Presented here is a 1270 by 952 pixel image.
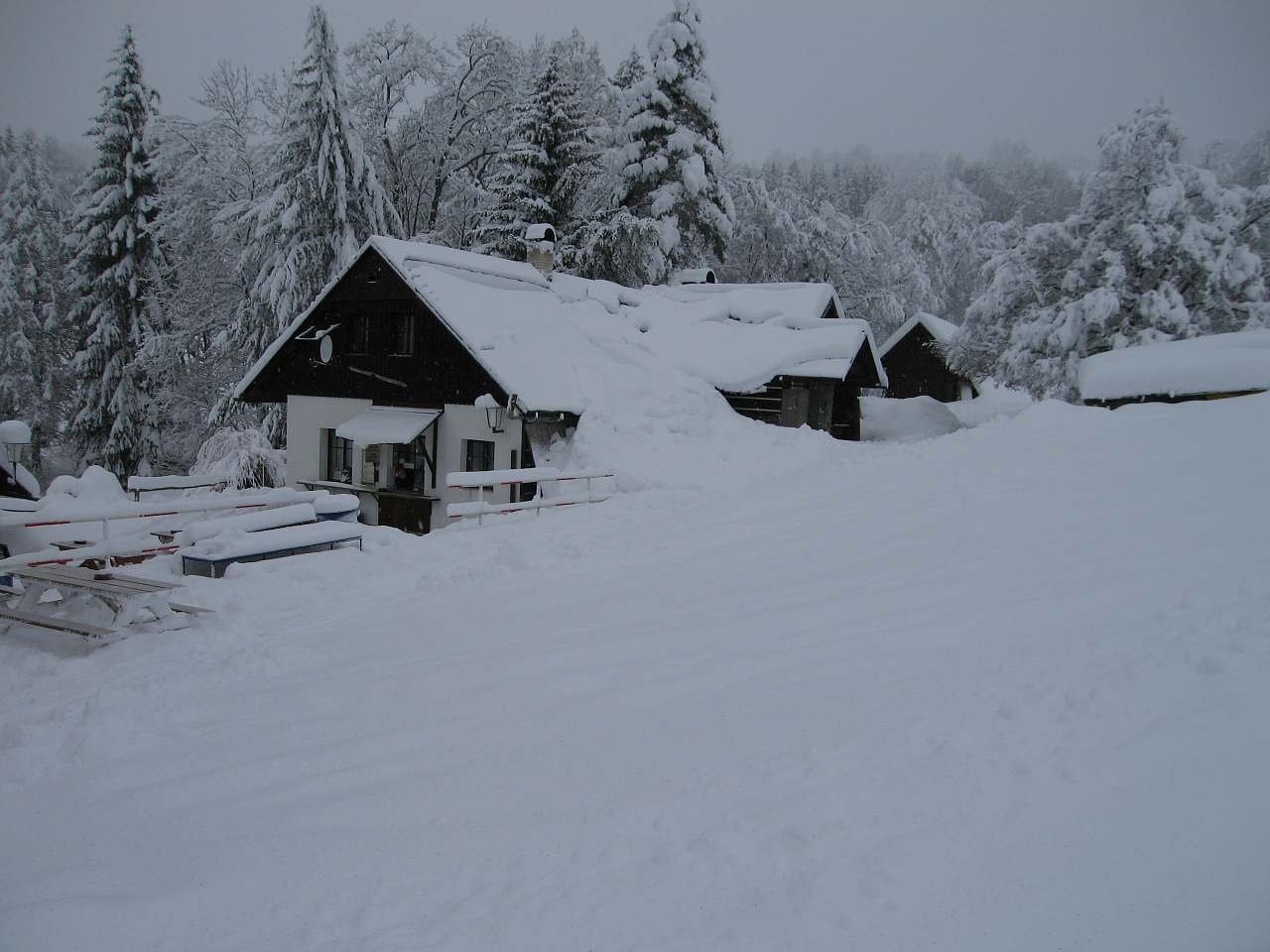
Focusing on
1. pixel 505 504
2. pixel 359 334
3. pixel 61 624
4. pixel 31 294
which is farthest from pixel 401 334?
pixel 31 294

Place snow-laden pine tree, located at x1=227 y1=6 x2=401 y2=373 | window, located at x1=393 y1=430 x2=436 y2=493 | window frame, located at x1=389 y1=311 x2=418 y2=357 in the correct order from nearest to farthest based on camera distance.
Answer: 1. window, located at x1=393 y1=430 x2=436 y2=493
2. window frame, located at x1=389 y1=311 x2=418 y2=357
3. snow-laden pine tree, located at x1=227 y1=6 x2=401 y2=373

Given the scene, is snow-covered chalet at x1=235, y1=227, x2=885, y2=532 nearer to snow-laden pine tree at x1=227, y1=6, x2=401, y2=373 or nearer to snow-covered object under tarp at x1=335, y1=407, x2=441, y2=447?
snow-covered object under tarp at x1=335, y1=407, x2=441, y2=447

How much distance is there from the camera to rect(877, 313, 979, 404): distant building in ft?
114

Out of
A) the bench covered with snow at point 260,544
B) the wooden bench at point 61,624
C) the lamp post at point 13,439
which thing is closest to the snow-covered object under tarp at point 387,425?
the lamp post at point 13,439

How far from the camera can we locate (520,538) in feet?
33.8

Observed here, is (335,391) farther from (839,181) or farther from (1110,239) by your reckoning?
(839,181)

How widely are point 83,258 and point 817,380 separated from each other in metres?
28.7

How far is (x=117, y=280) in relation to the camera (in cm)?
2925


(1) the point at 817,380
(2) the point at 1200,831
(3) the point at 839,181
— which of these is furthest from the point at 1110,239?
(3) the point at 839,181

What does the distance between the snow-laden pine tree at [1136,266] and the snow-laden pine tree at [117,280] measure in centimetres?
3070

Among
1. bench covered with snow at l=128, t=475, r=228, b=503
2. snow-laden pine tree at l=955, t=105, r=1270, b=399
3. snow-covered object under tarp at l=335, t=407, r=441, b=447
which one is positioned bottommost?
bench covered with snow at l=128, t=475, r=228, b=503

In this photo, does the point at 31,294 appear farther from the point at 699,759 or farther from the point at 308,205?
the point at 699,759

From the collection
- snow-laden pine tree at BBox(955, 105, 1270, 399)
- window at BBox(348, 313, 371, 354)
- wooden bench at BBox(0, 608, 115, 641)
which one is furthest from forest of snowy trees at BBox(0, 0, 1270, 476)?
wooden bench at BBox(0, 608, 115, 641)

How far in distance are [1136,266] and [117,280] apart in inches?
1361
